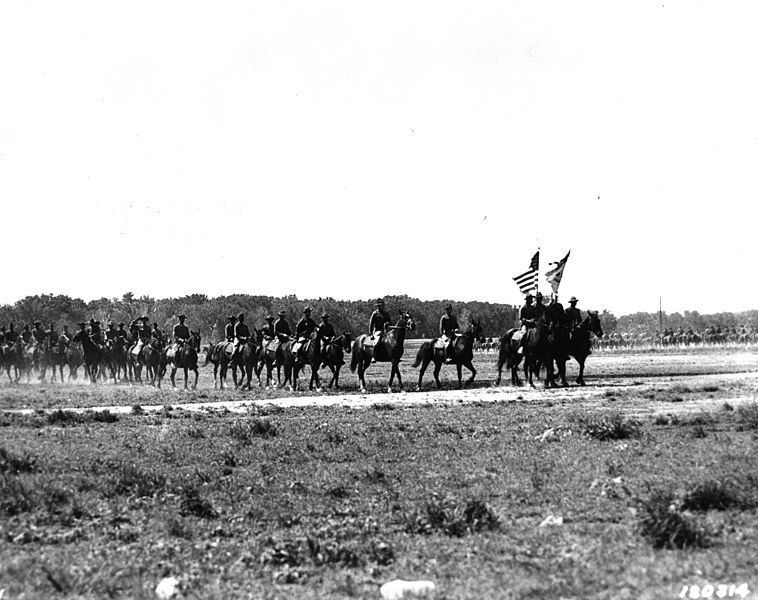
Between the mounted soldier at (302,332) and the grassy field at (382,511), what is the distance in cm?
1626

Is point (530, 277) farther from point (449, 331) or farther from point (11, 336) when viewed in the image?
point (11, 336)

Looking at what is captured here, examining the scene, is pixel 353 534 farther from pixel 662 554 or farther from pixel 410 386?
pixel 410 386

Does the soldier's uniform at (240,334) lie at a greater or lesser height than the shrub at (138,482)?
greater

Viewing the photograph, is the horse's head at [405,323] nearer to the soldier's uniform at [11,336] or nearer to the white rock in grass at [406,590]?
the white rock in grass at [406,590]

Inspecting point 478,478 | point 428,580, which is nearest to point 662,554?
point 428,580

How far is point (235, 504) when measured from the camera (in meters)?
9.85

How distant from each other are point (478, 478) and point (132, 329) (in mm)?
32440

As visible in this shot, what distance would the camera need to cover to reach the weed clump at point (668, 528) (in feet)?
24.4

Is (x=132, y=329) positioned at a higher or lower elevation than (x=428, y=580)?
higher

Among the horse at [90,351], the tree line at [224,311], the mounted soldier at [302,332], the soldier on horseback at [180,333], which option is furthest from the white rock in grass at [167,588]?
the tree line at [224,311]

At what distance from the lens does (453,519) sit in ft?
28.1

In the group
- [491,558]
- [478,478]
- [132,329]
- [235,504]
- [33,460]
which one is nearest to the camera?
[491,558]

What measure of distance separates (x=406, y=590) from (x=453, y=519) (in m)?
2.14

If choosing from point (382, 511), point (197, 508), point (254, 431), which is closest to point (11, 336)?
point (254, 431)
